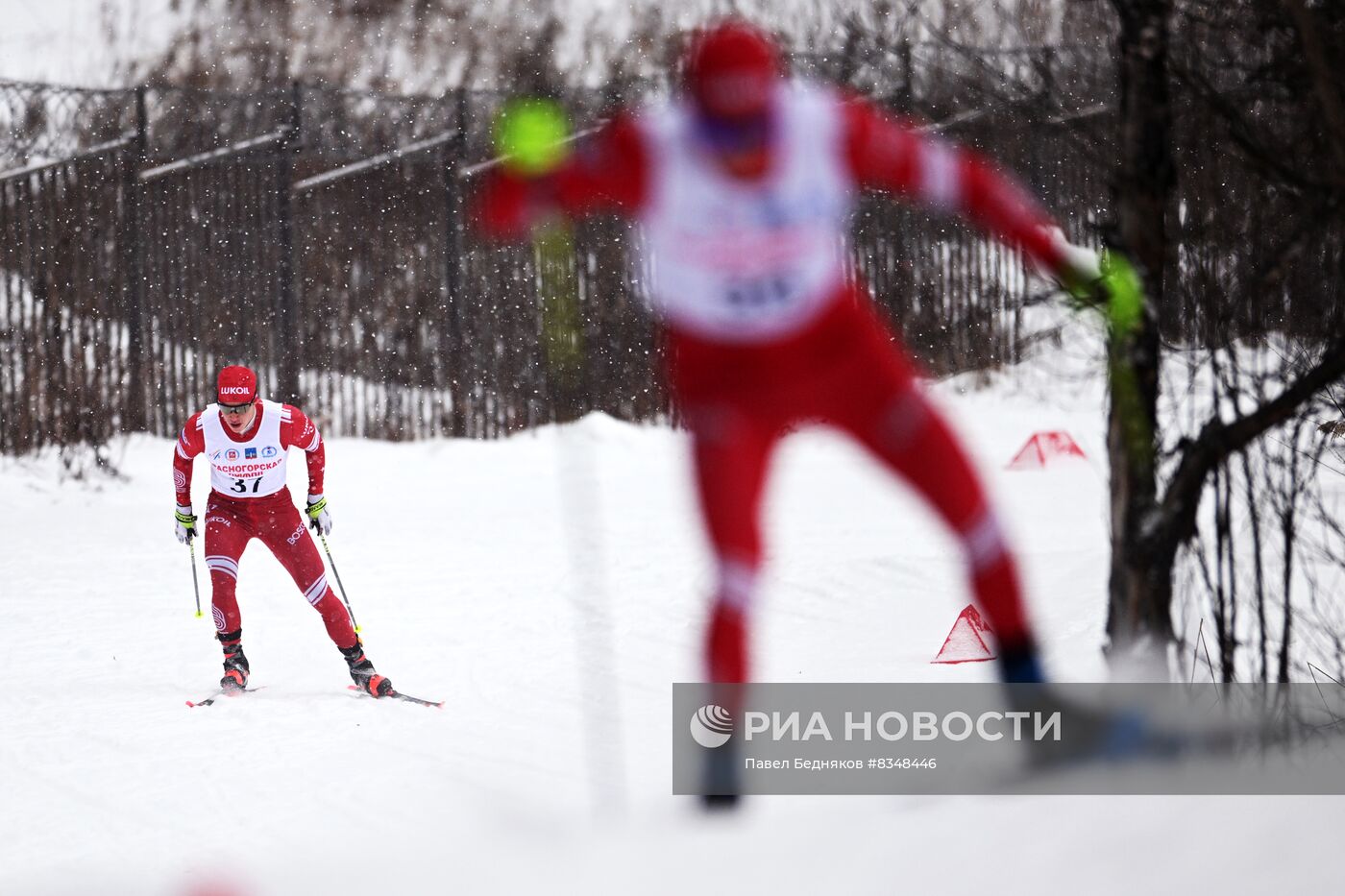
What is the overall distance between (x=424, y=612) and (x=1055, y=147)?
4814 mm

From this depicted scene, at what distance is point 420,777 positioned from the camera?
4543mm

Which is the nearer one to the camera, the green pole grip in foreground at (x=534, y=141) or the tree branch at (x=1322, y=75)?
the green pole grip in foreground at (x=534, y=141)

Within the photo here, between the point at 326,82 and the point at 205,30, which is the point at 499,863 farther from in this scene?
the point at 205,30

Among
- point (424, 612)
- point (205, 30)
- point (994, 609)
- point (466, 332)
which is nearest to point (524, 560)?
point (424, 612)

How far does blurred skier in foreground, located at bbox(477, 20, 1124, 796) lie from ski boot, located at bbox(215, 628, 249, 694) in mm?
3921

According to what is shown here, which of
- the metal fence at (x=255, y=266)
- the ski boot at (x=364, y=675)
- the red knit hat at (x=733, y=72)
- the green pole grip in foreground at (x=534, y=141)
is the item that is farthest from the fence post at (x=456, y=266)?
the red knit hat at (x=733, y=72)

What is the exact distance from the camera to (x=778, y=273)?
2.54m

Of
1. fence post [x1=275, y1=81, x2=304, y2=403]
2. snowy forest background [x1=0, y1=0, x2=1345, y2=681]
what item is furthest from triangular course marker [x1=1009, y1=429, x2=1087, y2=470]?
fence post [x1=275, y1=81, x2=304, y2=403]

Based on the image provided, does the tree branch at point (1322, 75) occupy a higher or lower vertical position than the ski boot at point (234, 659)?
higher

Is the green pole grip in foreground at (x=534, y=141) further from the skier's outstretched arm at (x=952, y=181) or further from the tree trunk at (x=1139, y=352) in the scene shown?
the tree trunk at (x=1139, y=352)

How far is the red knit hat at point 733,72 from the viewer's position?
2.36 meters

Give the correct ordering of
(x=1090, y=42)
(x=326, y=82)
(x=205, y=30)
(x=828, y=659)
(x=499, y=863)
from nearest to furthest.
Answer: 1. (x=499, y=863)
2. (x=1090, y=42)
3. (x=828, y=659)
4. (x=326, y=82)
5. (x=205, y=30)

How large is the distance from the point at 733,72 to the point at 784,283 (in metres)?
0.40

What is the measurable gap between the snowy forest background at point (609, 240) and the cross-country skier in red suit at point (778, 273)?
1.49 ft
